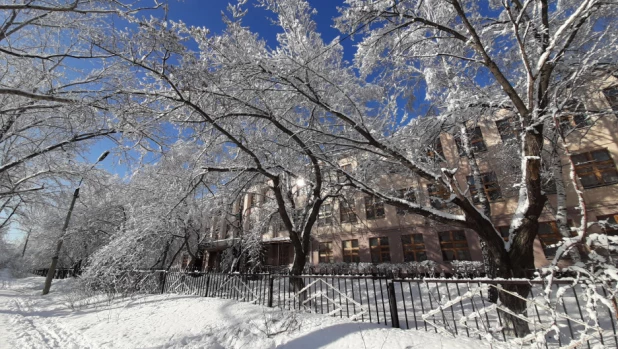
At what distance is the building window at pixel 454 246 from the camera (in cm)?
1736

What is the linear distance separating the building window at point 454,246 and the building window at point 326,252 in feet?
29.7

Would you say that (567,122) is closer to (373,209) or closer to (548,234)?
(548,234)

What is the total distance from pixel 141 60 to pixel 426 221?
1862 centimetres

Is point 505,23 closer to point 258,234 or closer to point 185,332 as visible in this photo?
point 185,332

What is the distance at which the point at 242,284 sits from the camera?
916cm

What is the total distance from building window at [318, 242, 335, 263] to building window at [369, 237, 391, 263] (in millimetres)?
3756

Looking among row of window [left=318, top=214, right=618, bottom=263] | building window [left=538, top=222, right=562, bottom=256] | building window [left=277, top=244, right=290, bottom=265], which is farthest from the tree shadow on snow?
building window [left=277, top=244, right=290, bottom=265]

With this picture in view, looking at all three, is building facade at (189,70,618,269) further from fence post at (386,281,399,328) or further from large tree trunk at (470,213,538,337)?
fence post at (386,281,399,328)

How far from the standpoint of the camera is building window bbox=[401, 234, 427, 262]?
19.0m

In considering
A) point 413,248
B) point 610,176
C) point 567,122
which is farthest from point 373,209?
point 567,122

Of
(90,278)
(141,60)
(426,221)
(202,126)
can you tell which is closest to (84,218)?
(90,278)

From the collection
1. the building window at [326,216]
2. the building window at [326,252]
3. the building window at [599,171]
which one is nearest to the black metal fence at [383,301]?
the building window at [599,171]

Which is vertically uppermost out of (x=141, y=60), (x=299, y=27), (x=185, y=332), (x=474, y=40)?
(x=299, y=27)

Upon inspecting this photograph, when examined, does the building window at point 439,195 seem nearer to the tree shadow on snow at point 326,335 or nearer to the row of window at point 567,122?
the row of window at point 567,122
